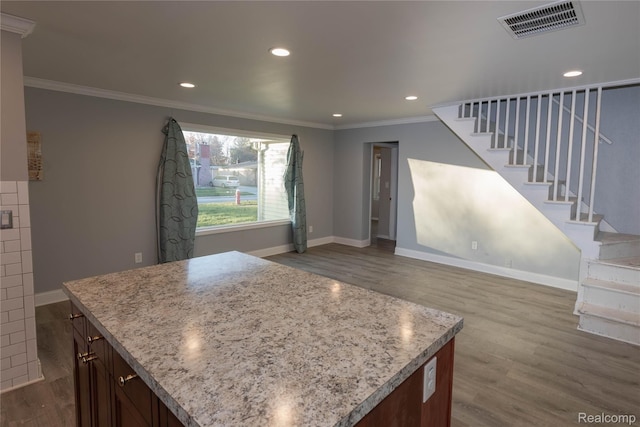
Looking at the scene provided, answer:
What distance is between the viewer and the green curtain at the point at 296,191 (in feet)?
19.7

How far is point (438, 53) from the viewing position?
8.72 ft


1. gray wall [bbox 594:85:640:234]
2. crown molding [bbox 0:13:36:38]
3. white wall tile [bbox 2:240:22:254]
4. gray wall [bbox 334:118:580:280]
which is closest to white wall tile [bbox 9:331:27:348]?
white wall tile [bbox 2:240:22:254]

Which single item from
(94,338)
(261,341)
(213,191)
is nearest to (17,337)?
(94,338)

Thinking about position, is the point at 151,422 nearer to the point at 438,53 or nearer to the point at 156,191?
the point at 438,53

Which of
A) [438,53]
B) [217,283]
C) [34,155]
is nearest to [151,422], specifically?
[217,283]

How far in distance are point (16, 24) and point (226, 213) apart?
3524 mm

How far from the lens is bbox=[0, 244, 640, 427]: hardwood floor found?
2133 mm

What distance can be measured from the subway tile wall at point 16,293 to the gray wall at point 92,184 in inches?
65.2

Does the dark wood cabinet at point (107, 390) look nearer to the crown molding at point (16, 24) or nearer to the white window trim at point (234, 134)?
the crown molding at point (16, 24)

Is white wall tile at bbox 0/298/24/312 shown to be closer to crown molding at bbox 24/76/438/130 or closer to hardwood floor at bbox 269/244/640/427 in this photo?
crown molding at bbox 24/76/438/130

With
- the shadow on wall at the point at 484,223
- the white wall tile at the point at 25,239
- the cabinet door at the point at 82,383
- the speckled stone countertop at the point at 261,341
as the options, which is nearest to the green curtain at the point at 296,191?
the shadow on wall at the point at 484,223

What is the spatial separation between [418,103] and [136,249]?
13.3 ft

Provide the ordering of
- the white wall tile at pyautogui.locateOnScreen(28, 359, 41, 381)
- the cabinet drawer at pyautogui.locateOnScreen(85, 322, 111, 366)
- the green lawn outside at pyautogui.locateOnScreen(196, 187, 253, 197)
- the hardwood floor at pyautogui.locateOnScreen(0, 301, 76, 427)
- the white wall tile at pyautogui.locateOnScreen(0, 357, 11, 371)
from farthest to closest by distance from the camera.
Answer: the green lawn outside at pyautogui.locateOnScreen(196, 187, 253, 197) < the white wall tile at pyautogui.locateOnScreen(28, 359, 41, 381) < the white wall tile at pyautogui.locateOnScreen(0, 357, 11, 371) < the hardwood floor at pyautogui.locateOnScreen(0, 301, 76, 427) < the cabinet drawer at pyautogui.locateOnScreen(85, 322, 111, 366)

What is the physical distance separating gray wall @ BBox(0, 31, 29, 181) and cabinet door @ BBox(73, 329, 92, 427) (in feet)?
4.37
